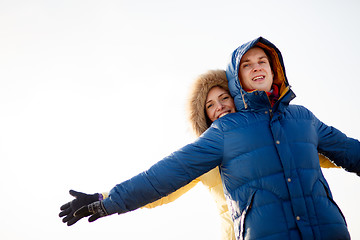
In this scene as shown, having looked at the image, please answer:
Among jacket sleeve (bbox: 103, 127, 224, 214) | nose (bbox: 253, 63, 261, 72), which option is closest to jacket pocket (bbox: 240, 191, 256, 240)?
jacket sleeve (bbox: 103, 127, 224, 214)

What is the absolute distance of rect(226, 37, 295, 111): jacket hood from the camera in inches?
98.7

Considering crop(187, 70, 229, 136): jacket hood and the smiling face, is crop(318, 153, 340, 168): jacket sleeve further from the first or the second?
crop(187, 70, 229, 136): jacket hood

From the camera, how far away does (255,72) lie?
9.27ft

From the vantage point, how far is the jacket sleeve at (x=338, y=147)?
2.69m

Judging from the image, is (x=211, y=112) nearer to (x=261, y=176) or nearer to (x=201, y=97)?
(x=201, y=97)

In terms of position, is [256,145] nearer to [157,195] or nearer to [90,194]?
[157,195]

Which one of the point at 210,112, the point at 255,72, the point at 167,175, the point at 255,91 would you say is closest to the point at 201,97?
the point at 210,112

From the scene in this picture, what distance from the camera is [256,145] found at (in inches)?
89.2

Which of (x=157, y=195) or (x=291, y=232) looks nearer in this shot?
(x=291, y=232)

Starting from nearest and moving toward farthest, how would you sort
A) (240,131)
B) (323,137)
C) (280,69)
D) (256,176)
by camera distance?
(256,176), (240,131), (323,137), (280,69)

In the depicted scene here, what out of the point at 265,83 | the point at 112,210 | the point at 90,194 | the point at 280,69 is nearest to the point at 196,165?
the point at 112,210

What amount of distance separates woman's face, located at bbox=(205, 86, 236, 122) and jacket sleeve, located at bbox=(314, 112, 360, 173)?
0.97 m

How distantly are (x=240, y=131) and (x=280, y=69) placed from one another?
44.0 inches

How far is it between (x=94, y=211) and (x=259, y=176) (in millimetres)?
1238
